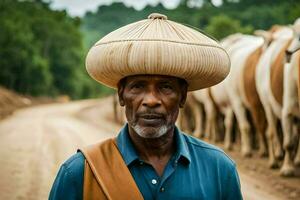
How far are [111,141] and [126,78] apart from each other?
334 mm

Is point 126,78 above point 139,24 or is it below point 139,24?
below

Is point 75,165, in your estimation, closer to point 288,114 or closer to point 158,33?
point 158,33

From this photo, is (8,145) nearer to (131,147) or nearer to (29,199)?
(29,199)

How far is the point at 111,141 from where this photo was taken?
270 centimetres

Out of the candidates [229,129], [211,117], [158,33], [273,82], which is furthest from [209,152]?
[211,117]

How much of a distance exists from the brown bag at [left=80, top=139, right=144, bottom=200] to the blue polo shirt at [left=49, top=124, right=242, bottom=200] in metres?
0.05

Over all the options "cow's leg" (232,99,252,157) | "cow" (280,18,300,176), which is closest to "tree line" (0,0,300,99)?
"cow's leg" (232,99,252,157)

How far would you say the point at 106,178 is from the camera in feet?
8.12

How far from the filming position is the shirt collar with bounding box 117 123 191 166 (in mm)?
2613

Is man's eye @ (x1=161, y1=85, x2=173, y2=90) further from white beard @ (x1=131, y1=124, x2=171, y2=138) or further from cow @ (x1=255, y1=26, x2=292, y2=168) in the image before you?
cow @ (x1=255, y1=26, x2=292, y2=168)

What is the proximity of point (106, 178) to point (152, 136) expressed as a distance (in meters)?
0.35

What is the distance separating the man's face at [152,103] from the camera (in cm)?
270

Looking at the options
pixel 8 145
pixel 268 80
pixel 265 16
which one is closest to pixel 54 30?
pixel 265 16

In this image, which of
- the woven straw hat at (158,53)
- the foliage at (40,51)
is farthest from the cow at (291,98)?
the foliage at (40,51)
